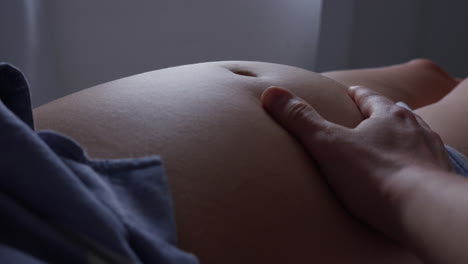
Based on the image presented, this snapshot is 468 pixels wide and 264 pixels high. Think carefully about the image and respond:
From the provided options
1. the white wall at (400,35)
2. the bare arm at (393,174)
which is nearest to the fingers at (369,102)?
the bare arm at (393,174)

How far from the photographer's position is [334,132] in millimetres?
527

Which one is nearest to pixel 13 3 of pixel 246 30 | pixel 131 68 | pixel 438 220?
pixel 131 68

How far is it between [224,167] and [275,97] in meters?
0.15

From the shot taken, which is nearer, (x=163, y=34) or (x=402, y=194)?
(x=402, y=194)

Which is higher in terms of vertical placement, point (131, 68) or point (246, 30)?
point (246, 30)

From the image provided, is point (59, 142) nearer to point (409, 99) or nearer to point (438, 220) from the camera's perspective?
point (438, 220)

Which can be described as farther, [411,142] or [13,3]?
[13,3]

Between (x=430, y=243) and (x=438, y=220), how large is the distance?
0.08 feet

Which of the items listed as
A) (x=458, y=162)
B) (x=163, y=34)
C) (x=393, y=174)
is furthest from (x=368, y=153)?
(x=163, y=34)

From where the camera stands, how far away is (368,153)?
508mm

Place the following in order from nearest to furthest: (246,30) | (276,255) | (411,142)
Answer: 1. (276,255)
2. (411,142)
3. (246,30)

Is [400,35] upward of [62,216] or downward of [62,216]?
downward

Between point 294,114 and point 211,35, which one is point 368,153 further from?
point 211,35

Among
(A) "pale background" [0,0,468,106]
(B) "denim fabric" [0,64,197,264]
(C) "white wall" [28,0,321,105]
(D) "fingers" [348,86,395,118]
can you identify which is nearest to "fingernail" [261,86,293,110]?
(D) "fingers" [348,86,395,118]
